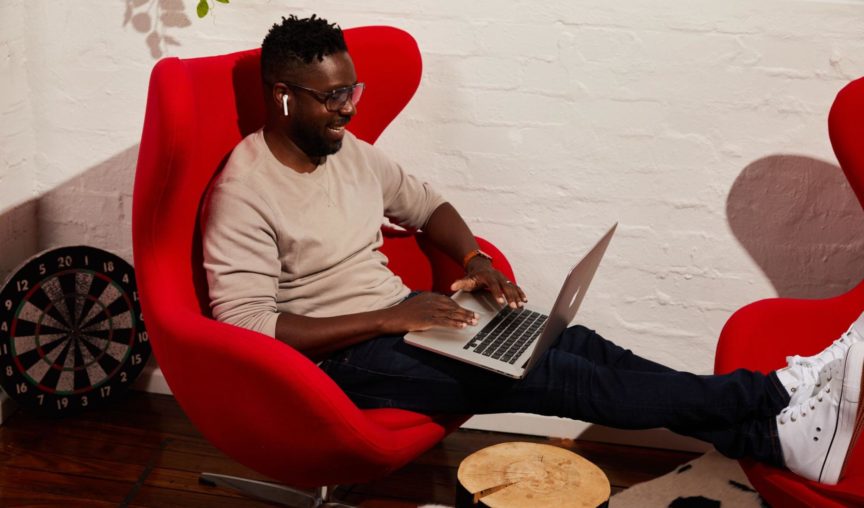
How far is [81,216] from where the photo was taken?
3.11 meters

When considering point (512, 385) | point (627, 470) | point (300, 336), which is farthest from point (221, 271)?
point (627, 470)

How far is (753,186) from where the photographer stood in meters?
2.92

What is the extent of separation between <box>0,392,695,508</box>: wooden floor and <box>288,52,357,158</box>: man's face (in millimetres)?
972

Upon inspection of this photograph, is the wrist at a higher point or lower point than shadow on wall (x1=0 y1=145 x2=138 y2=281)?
higher

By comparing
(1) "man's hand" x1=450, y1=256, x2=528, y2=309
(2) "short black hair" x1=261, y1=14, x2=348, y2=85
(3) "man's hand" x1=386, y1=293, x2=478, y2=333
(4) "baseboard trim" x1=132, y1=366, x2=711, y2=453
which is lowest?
(4) "baseboard trim" x1=132, y1=366, x2=711, y2=453

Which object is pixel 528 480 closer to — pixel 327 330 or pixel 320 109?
pixel 327 330

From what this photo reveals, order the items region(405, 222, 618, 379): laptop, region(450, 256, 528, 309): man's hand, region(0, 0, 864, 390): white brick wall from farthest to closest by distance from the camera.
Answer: region(0, 0, 864, 390): white brick wall → region(450, 256, 528, 309): man's hand → region(405, 222, 618, 379): laptop

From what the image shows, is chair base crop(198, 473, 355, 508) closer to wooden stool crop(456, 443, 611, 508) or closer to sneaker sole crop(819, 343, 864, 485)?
wooden stool crop(456, 443, 611, 508)

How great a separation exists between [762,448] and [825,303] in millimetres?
600

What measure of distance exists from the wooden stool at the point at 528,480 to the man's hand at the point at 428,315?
305 millimetres

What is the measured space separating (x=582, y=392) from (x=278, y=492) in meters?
0.88

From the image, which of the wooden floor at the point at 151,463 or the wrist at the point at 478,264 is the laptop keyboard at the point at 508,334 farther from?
the wooden floor at the point at 151,463

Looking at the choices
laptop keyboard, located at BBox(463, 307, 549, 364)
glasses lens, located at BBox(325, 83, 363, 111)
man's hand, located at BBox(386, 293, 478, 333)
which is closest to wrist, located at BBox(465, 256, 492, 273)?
laptop keyboard, located at BBox(463, 307, 549, 364)

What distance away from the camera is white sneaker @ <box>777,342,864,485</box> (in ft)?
7.07
